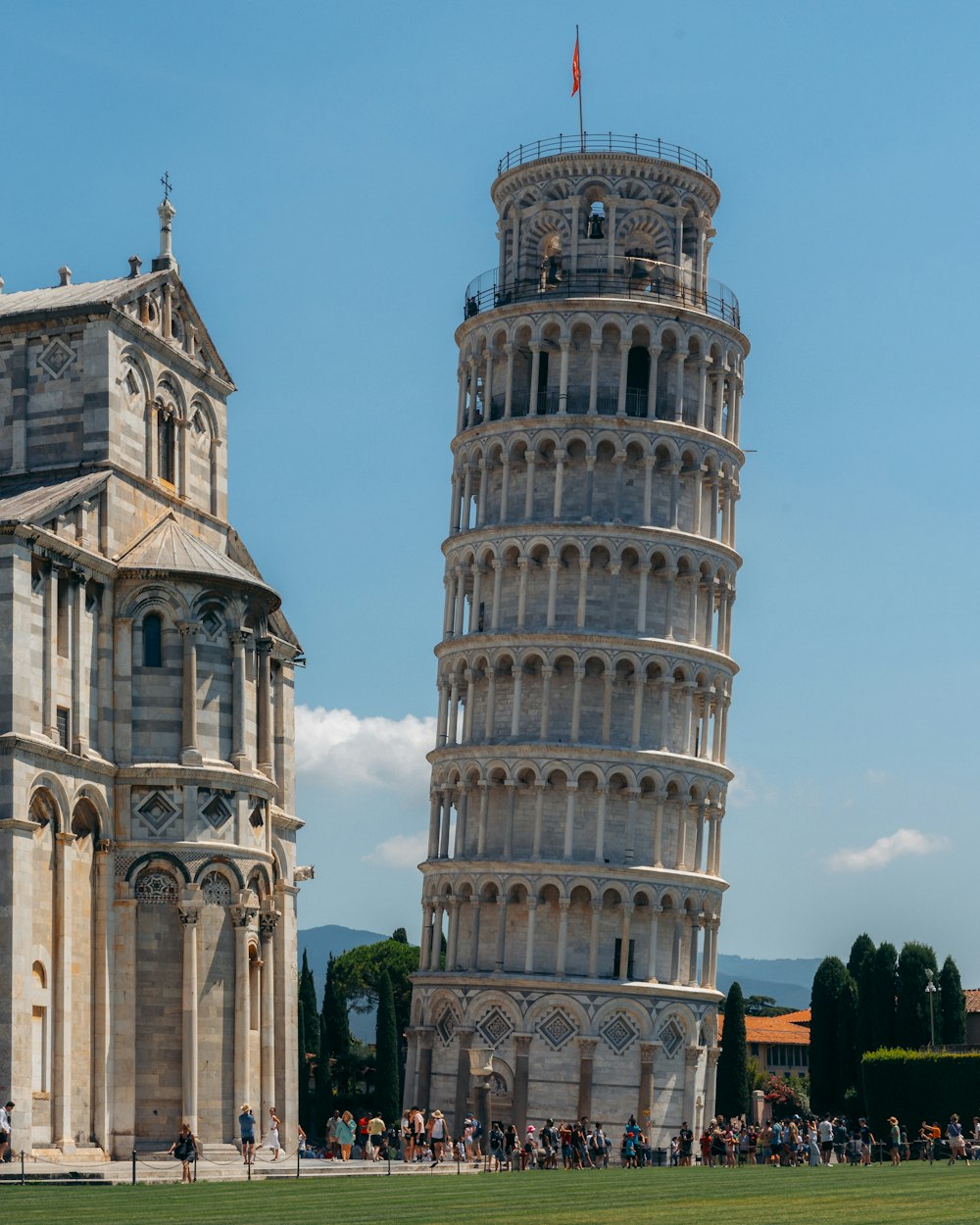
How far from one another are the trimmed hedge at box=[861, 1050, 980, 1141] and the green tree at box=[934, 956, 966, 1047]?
12520 mm

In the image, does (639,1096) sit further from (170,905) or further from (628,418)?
(170,905)

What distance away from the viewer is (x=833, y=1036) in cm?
10856

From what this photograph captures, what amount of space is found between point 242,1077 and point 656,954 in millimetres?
34023

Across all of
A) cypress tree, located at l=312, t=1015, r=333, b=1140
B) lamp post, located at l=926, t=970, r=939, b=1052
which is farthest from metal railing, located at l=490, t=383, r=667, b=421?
cypress tree, located at l=312, t=1015, r=333, b=1140

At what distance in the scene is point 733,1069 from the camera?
108 meters

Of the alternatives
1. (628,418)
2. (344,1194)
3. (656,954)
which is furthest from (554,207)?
(344,1194)

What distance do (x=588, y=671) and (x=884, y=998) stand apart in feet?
86.0

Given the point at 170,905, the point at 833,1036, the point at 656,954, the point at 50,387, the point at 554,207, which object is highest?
the point at 554,207

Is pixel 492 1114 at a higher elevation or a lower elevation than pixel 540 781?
lower

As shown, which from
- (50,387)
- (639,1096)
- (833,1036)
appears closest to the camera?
(50,387)

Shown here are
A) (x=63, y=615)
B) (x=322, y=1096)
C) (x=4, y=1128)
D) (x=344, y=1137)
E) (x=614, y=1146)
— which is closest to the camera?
(x=4, y=1128)

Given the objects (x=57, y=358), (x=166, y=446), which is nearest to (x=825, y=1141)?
(x=166, y=446)

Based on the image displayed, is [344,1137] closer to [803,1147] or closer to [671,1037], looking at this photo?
[803,1147]

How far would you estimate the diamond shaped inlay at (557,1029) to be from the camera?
83500 mm
